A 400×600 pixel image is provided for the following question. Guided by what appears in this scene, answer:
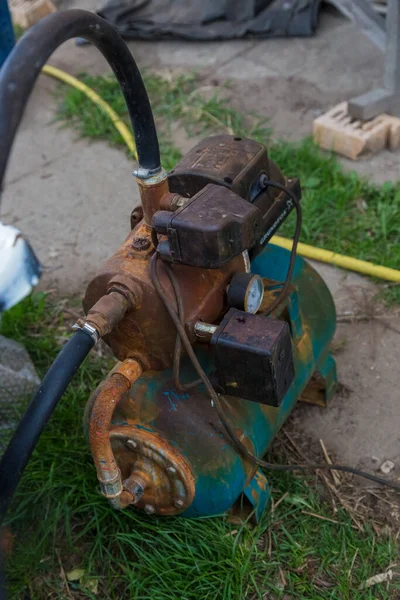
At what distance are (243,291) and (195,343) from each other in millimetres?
161

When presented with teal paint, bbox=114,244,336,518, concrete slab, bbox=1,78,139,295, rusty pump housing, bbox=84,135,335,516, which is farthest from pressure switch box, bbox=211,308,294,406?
concrete slab, bbox=1,78,139,295

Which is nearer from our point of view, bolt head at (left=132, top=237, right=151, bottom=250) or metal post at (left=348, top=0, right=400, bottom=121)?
bolt head at (left=132, top=237, right=151, bottom=250)

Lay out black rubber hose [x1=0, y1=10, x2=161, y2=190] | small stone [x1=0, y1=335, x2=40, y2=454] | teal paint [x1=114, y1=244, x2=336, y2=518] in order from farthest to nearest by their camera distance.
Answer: small stone [x1=0, y1=335, x2=40, y2=454] < teal paint [x1=114, y1=244, x2=336, y2=518] < black rubber hose [x1=0, y1=10, x2=161, y2=190]

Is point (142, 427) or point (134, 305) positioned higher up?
point (134, 305)

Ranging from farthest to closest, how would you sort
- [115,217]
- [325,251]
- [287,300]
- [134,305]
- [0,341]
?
[115,217]
[325,251]
[0,341]
[287,300]
[134,305]

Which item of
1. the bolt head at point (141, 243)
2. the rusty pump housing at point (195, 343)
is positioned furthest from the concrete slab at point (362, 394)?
the bolt head at point (141, 243)

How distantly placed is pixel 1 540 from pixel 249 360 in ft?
2.62

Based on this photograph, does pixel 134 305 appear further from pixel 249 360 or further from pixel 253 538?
pixel 253 538

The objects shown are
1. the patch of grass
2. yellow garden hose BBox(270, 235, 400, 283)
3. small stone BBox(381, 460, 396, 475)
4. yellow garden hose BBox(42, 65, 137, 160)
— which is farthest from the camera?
yellow garden hose BBox(42, 65, 137, 160)

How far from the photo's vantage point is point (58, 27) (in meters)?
1.21

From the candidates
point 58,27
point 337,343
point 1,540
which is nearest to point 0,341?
point 1,540

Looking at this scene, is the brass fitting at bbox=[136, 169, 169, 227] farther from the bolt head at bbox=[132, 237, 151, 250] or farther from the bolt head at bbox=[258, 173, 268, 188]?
the bolt head at bbox=[258, 173, 268, 188]

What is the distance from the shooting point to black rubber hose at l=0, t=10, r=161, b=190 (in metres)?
1.10

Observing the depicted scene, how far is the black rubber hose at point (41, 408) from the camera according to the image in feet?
4.63
